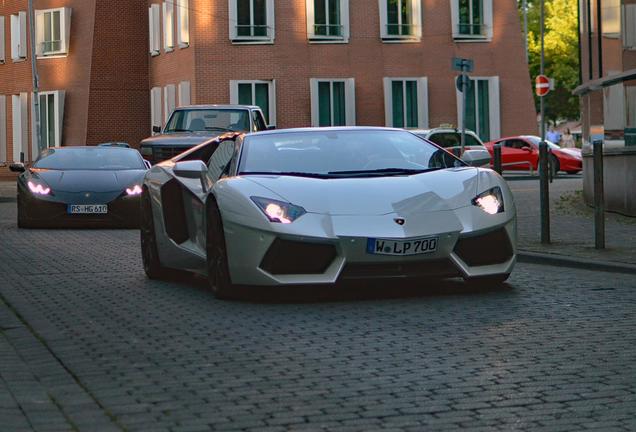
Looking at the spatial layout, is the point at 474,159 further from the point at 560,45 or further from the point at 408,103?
the point at 560,45

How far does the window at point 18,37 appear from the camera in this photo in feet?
196

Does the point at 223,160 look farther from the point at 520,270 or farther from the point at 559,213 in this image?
the point at 559,213

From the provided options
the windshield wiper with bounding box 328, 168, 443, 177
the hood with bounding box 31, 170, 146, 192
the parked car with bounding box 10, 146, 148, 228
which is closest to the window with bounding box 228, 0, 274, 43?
the parked car with bounding box 10, 146, 148, 228

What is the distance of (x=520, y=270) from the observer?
12.9m

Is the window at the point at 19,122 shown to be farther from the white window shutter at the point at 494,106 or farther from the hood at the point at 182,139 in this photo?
the hood at the point at 182,139

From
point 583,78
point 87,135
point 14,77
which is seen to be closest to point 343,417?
point 583,78

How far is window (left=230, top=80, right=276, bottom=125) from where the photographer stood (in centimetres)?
4909

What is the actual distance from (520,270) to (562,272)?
1.29 feet

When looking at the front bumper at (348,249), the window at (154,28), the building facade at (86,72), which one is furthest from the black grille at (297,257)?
the building facade at (86,72)

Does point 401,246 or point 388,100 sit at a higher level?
point 388,100

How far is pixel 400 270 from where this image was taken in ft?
33.4

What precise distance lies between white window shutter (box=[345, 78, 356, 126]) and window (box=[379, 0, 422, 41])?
1909 millimetres

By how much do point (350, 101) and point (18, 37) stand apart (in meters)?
17.3

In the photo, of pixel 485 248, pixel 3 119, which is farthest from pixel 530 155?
pixel 485 248
